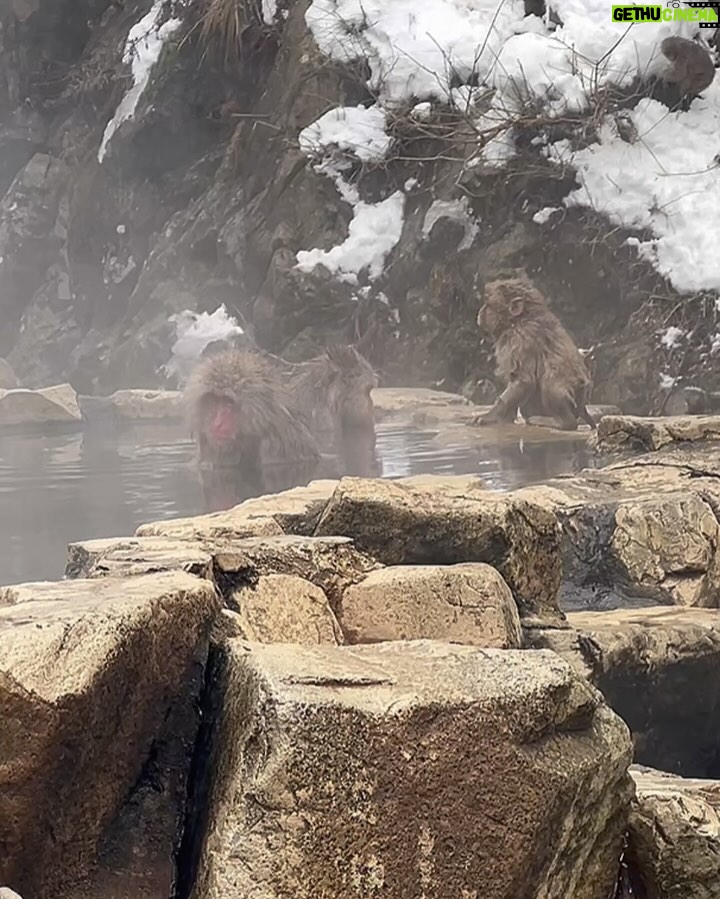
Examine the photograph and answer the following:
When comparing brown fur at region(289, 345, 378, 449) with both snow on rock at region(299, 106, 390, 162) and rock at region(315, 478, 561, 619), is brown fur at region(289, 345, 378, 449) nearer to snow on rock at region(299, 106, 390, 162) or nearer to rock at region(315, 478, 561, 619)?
rock at region(315, 478, 561, 619)

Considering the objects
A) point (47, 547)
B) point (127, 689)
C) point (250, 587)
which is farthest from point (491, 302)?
point (127, 689)

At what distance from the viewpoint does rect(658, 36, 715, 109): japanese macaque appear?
7449 millimetres

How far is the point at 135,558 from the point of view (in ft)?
5.81

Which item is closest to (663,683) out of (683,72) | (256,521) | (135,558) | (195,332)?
(256,521)

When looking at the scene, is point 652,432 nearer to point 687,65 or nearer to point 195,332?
point 687,65

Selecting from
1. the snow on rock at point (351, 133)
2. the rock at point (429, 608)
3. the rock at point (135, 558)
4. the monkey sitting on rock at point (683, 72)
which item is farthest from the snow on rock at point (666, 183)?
the rock at point (135, 558)

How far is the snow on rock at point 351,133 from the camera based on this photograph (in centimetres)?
793

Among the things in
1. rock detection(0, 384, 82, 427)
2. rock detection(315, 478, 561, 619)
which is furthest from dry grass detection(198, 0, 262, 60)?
rock detection(315, 478, 561, 619)

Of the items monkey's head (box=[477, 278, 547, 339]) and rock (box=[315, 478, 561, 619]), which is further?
monkey's head (box=[477, 278, 547, 339])

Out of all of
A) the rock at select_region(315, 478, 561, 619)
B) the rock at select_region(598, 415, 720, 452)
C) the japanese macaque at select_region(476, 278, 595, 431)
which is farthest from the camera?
the japanese macaque at select_region(476, 278, 595, 431)

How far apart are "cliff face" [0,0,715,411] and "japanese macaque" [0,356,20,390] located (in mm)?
170

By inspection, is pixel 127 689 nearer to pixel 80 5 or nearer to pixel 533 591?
pixel 533 591

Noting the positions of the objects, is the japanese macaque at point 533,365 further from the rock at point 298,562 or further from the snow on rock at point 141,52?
the snow on rock at point 141,52

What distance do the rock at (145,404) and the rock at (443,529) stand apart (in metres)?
4.03
